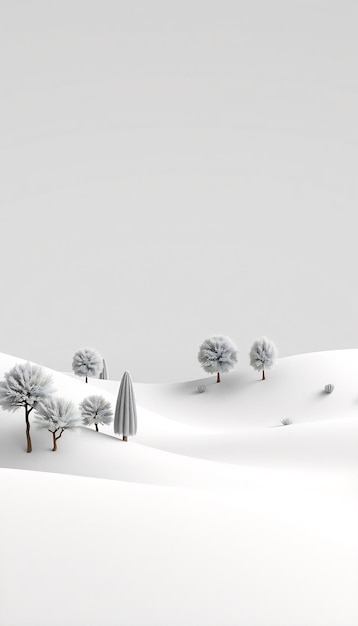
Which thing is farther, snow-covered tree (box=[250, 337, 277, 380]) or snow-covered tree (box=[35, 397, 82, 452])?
snow-covered tree (box=[250, 337, 277, 380])

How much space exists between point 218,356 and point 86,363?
898 cm

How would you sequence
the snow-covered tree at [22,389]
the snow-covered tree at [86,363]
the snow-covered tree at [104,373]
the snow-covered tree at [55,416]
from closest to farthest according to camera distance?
the snow-covered tree at [22,389] < the snow-covered tree at [55,416] < the snow-covered tree at [86,363] < the snow-covered tree at [104,373]

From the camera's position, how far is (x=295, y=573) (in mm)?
11414

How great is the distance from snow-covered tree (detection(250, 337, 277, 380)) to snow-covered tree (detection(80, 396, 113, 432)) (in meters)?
19.7

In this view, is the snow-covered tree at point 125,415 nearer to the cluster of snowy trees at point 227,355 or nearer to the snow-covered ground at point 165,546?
the snow-covered ground at point 165,546

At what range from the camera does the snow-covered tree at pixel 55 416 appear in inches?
827

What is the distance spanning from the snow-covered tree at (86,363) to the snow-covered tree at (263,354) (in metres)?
10.6

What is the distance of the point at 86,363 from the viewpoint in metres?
43.2

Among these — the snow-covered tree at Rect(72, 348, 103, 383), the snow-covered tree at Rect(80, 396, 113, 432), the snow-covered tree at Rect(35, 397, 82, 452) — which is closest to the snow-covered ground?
the snow-covered tree at Rect(35, 397, 82, 452)

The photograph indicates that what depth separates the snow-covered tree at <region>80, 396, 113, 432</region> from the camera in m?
24.0

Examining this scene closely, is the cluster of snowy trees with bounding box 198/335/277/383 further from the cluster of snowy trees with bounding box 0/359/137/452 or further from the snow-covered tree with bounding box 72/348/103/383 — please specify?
the cluster of snowy trees with bounding box 0/359/137/452

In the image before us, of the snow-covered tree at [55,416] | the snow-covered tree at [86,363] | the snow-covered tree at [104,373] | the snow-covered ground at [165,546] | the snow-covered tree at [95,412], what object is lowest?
the snow-covered ground at [165,546]

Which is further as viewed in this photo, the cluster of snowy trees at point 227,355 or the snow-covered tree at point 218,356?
the snow-covered tree at point 218,356

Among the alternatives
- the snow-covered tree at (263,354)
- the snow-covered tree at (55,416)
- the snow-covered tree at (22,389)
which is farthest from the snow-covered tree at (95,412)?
the snow-covered tree at (263,354)
